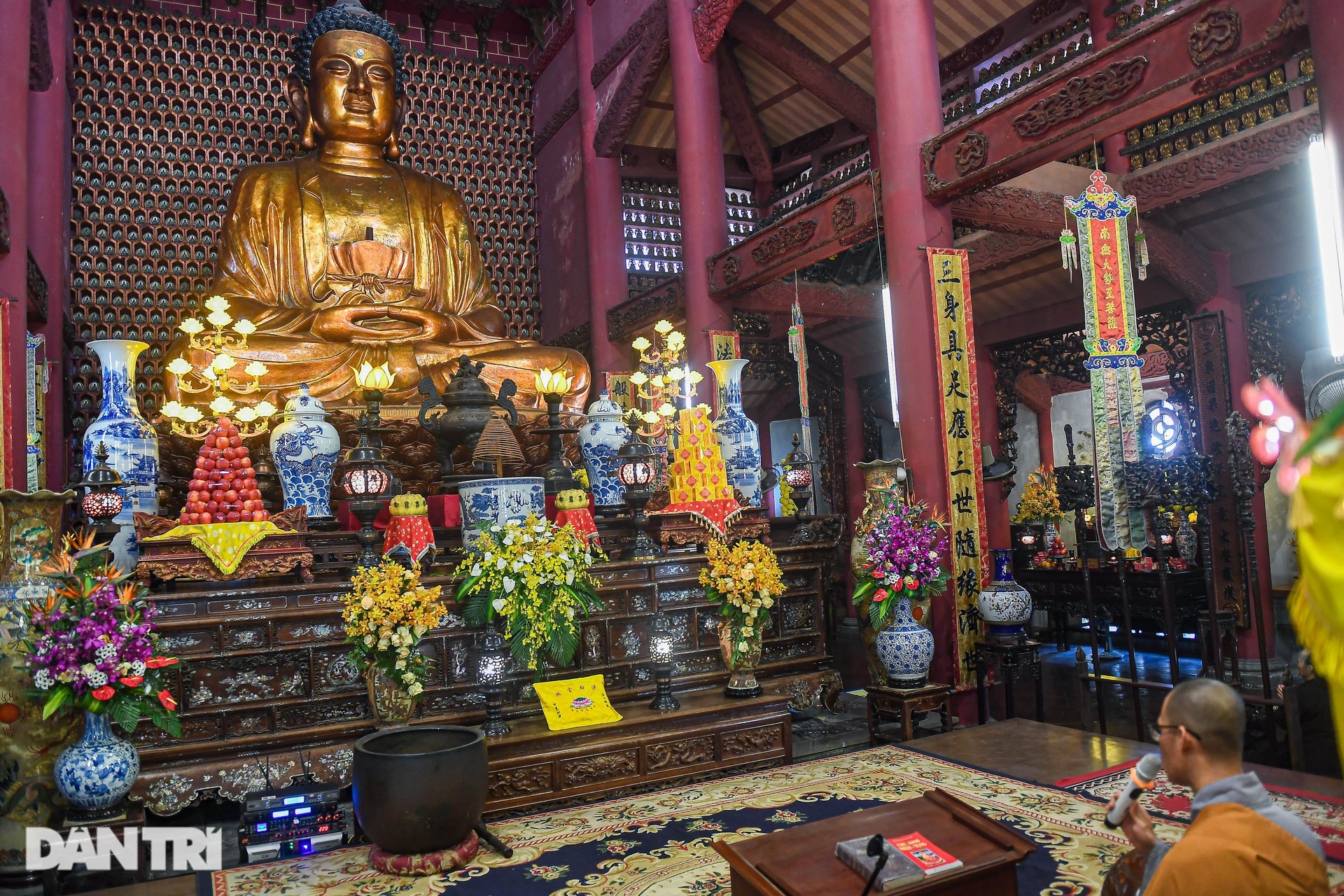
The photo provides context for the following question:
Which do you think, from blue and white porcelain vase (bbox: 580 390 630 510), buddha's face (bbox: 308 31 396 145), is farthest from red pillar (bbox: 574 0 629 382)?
blue and white porcelain vase (bbox: 580 390 630 510)

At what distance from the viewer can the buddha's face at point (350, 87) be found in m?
8.03

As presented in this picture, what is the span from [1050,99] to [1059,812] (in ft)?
11.0

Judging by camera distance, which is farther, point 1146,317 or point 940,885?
point 1146,317

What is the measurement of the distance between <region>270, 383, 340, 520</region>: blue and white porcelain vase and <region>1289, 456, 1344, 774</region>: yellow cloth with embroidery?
4.33 meters

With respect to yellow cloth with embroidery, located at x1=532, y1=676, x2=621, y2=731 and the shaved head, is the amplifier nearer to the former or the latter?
yellow cloth with embroidery, located at x1=532, y1=676, x2=621, y2=731

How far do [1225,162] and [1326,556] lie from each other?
600cm

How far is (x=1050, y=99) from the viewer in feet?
14.9

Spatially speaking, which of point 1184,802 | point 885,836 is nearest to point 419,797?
point 885,836

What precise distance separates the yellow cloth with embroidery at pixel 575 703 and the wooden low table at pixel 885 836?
1.62 m

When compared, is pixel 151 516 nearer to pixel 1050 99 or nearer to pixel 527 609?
pixel 527 609

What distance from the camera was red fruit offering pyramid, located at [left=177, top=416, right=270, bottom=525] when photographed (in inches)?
158

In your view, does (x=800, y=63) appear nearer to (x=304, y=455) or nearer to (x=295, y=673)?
(x=304, y=455)

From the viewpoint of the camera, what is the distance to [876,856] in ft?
6.69

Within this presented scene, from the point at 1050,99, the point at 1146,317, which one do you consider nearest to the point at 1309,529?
the point at 1050,99
